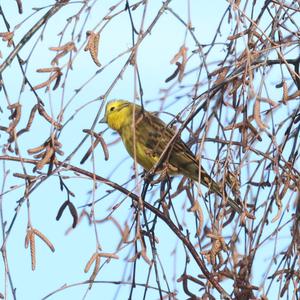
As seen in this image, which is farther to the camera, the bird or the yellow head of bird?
the yellow head of bird

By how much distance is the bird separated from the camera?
395 centimetres

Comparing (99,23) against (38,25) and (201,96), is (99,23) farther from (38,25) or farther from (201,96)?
(201,96)

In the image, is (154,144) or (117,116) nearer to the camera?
(154,144)

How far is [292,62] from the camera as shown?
4301 mm

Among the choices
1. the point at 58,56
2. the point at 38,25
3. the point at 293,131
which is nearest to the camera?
the point at 58,56

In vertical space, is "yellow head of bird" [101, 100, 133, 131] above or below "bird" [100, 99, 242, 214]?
above

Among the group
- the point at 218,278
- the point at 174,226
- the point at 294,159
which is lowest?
the point at 218,278

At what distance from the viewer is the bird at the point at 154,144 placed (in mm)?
3945

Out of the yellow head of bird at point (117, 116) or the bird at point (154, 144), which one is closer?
the bird at point (154, 144)

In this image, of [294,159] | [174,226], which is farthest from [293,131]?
[174,226]

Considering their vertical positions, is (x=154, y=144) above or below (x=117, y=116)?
below

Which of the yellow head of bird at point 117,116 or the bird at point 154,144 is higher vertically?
the yellow head of bird at point 117,116

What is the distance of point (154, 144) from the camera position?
19.6 feet

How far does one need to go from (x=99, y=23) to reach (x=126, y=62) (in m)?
0.20
